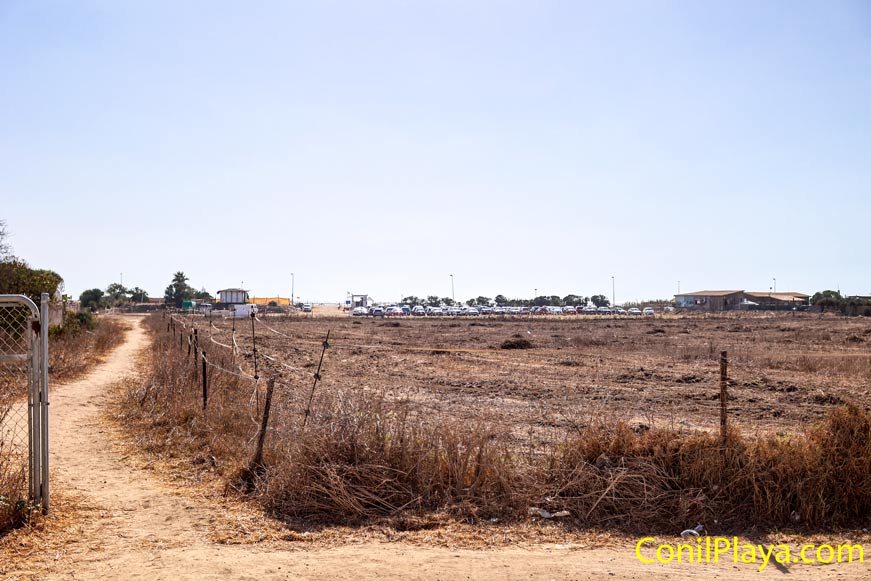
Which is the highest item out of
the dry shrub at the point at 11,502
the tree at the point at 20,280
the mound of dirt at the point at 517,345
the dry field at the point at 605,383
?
the tree at the point at 20,280

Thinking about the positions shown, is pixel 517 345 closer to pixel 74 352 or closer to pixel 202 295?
pixel 74 352

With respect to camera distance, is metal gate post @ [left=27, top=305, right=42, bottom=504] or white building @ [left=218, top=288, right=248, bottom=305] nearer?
metal gate post @ [left=27, top=305, right=42, bottom=504]

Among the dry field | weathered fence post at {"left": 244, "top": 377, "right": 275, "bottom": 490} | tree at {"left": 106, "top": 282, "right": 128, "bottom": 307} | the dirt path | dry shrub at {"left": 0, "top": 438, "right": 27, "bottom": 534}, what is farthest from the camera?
tree at {"left": 106, "top": 282, "right": 128, "bottom": 307}

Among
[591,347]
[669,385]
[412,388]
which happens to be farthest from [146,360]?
[591,347]

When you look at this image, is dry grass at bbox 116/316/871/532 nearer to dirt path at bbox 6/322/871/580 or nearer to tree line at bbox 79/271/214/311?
dirt path at bbox 6/322/871/580

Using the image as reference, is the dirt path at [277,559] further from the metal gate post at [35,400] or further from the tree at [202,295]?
the tree at [202,295]

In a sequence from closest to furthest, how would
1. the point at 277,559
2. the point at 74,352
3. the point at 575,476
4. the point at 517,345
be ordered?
1. the point at 277,559
2. the point at 575,476
3. the point at 74,352
4. the point at 517,345

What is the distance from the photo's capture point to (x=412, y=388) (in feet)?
60.3

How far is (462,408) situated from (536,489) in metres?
7.59

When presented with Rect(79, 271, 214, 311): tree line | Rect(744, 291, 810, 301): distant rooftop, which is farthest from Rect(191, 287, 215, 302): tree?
Rect(744, 291, 810, 301): distant rooftop

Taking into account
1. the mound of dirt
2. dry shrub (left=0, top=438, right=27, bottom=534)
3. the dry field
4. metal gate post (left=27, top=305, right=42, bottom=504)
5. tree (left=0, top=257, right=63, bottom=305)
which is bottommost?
the dry field

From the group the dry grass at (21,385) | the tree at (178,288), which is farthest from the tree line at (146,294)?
the dry grass at (21,385)

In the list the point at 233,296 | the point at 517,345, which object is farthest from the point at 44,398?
the point at 233,296

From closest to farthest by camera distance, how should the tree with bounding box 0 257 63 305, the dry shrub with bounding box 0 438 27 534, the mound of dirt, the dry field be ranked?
the dry shrub with bounding box 0 438 27 534
the dry field
the tree with bounding box 0 257 63 305
the mound of dirt
